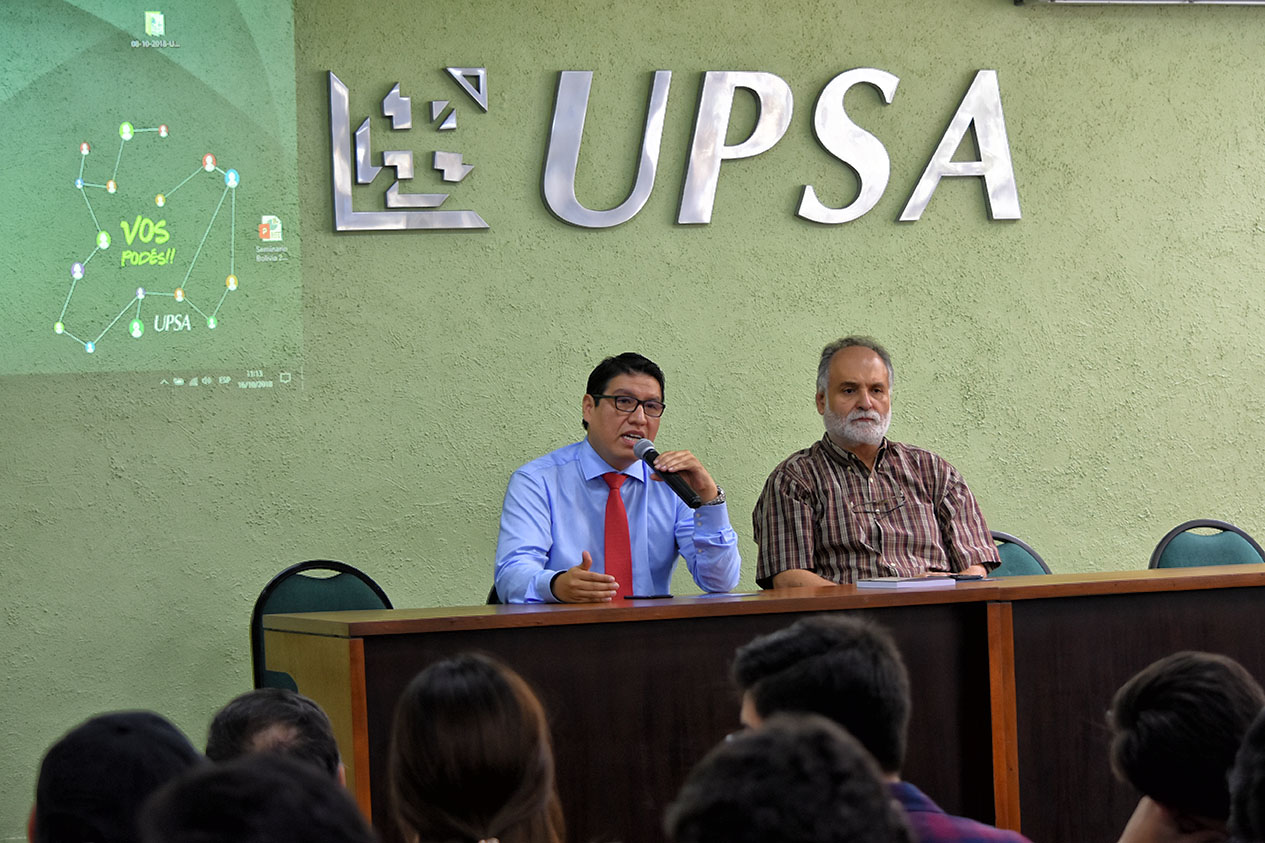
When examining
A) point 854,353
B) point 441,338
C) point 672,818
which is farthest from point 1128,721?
point 441,338

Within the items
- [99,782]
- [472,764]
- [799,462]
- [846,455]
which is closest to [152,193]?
[799,462]

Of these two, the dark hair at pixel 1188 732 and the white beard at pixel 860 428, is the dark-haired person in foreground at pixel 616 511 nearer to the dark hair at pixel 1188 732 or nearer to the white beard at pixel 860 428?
the white beard at pixel 860 428

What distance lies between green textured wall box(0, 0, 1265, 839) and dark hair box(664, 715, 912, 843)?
311cm

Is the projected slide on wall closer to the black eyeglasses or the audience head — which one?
the black eyeglasses

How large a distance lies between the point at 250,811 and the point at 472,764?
0.64 metres

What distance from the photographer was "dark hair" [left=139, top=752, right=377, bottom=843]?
790 mm

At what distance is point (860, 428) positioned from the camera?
11.8ft

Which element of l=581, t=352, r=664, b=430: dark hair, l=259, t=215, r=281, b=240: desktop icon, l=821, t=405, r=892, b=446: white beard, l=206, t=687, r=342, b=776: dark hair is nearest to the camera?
l=206, t=687, r=342, b=776: dark hair

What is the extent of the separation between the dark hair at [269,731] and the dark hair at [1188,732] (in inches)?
39.2

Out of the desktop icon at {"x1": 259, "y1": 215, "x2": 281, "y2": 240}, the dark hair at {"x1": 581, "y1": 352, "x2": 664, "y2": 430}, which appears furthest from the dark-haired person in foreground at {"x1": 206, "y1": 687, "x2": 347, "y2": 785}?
the desktop icon at {"x1": 259, "y1": 215, "x2": 281, "y2": 240}

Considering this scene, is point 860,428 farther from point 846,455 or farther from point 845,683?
point 845,683

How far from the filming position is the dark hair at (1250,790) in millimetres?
1122

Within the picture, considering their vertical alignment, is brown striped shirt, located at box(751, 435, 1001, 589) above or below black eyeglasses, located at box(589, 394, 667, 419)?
below

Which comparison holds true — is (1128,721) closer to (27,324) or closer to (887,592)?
(887,592)
